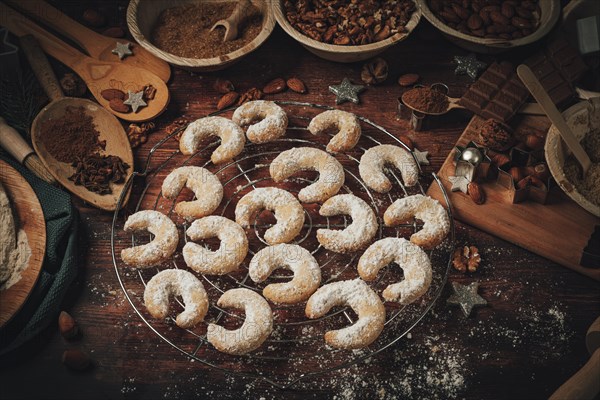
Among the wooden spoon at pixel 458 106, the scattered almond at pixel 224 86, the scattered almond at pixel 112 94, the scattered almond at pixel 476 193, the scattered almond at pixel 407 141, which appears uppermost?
the scattered almond at pixel 112 94

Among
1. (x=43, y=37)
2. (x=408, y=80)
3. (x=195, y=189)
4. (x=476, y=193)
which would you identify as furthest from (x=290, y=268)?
(x=43, y=37)

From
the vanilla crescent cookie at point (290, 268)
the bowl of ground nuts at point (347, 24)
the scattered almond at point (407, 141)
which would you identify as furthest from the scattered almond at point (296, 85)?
the vanilla crescent cookie at point (290, 268)

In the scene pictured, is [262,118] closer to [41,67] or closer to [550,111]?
[41,67]

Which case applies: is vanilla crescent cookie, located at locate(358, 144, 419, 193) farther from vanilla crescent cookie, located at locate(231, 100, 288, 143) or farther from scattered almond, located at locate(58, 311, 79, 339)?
scattered almond, located at locate(58, 311, 79, 339)

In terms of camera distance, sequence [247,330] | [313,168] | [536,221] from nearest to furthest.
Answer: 1. [247,330]
2. [536,221]
3. [313,168]

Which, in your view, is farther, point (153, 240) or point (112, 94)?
point (112, 94)

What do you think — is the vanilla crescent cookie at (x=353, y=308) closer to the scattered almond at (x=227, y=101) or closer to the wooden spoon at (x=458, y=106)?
the wooden spoon at (x=458, y=106)
